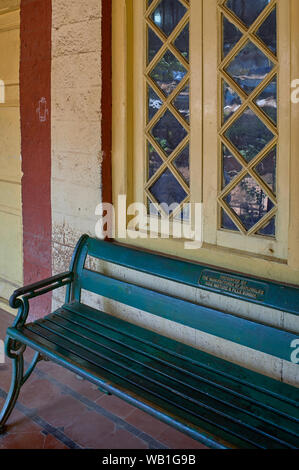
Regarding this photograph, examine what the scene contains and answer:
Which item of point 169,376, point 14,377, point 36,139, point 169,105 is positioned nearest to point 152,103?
point 169,105

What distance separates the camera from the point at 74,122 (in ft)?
11.0

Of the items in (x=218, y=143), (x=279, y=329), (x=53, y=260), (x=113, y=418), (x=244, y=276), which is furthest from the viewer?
(x=53, y=260)

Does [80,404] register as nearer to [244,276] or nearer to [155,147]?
[244,276]

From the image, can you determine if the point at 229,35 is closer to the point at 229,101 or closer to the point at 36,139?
the point at 229,101

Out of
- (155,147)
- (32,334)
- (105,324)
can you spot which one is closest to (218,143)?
(155,147)

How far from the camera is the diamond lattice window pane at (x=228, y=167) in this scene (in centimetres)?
260

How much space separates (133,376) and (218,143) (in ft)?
4.38

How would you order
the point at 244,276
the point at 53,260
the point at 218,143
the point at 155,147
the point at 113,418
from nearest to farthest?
the point at 244,276 → the point at 218,143 → the point at 113,418 → the point at 155,147 → the point at 53,260

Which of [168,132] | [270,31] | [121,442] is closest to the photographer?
[270,31]

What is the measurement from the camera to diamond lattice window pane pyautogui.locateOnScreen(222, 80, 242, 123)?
256 cm

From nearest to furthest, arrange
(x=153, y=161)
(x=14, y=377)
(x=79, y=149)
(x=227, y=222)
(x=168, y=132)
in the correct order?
(x=227, y=222) → (x=14, y=377) → (x=168, y=132) → (x=153, y=161) → (x=79, y=149)

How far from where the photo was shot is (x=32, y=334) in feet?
8.98

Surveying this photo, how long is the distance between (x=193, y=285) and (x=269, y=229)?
0.50m

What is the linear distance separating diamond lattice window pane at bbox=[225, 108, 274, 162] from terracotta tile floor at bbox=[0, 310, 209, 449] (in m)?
1.61
